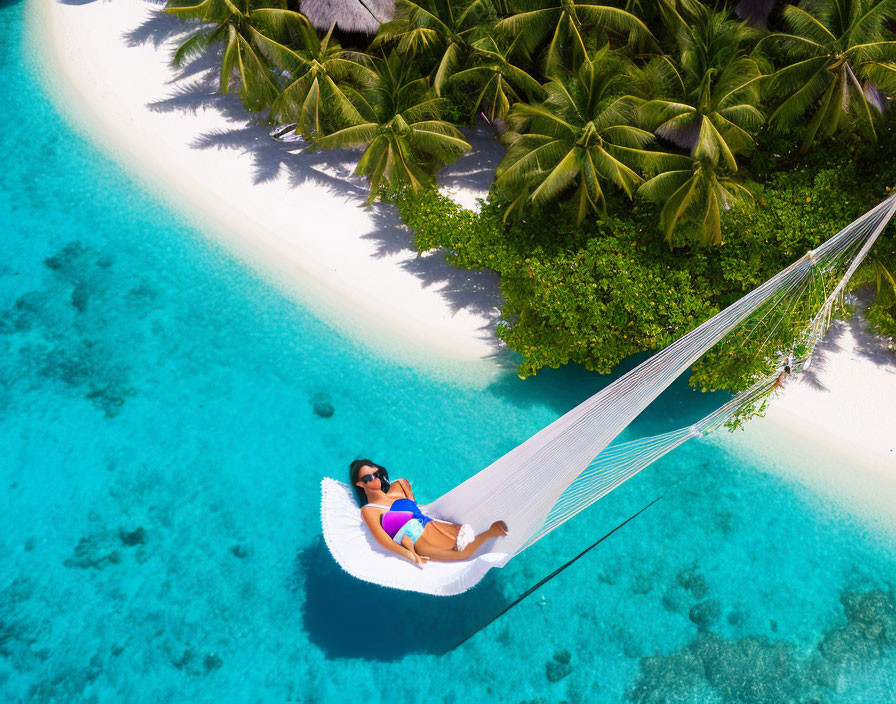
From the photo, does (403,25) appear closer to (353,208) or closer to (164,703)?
(353,208)

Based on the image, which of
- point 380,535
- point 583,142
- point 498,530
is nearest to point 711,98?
point 583,142

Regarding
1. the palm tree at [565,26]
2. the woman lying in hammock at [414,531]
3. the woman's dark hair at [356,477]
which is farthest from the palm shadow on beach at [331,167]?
the woman lying in hammock at [414,531]

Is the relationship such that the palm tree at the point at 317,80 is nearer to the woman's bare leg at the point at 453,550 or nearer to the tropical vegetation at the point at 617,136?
the tropical vegetation at the point at 617,136

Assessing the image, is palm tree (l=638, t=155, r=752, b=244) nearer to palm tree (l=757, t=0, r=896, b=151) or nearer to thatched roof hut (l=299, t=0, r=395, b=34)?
palm tree (l=757, t=0, r=896, b=151)

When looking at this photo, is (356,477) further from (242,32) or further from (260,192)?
(242,32)

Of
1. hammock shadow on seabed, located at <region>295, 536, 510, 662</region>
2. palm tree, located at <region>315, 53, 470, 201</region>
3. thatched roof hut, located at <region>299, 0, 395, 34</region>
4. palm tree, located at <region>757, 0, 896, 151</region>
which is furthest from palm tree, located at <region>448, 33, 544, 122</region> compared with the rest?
hammock shadow on seabed, located at <region>295, 536, 510, 662</region>

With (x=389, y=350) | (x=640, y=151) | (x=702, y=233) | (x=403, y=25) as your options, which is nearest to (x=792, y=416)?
(x=702, y=233)

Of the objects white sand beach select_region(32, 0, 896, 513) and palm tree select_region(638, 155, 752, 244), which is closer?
palm tree select_region(638, 155, 752, 244)
